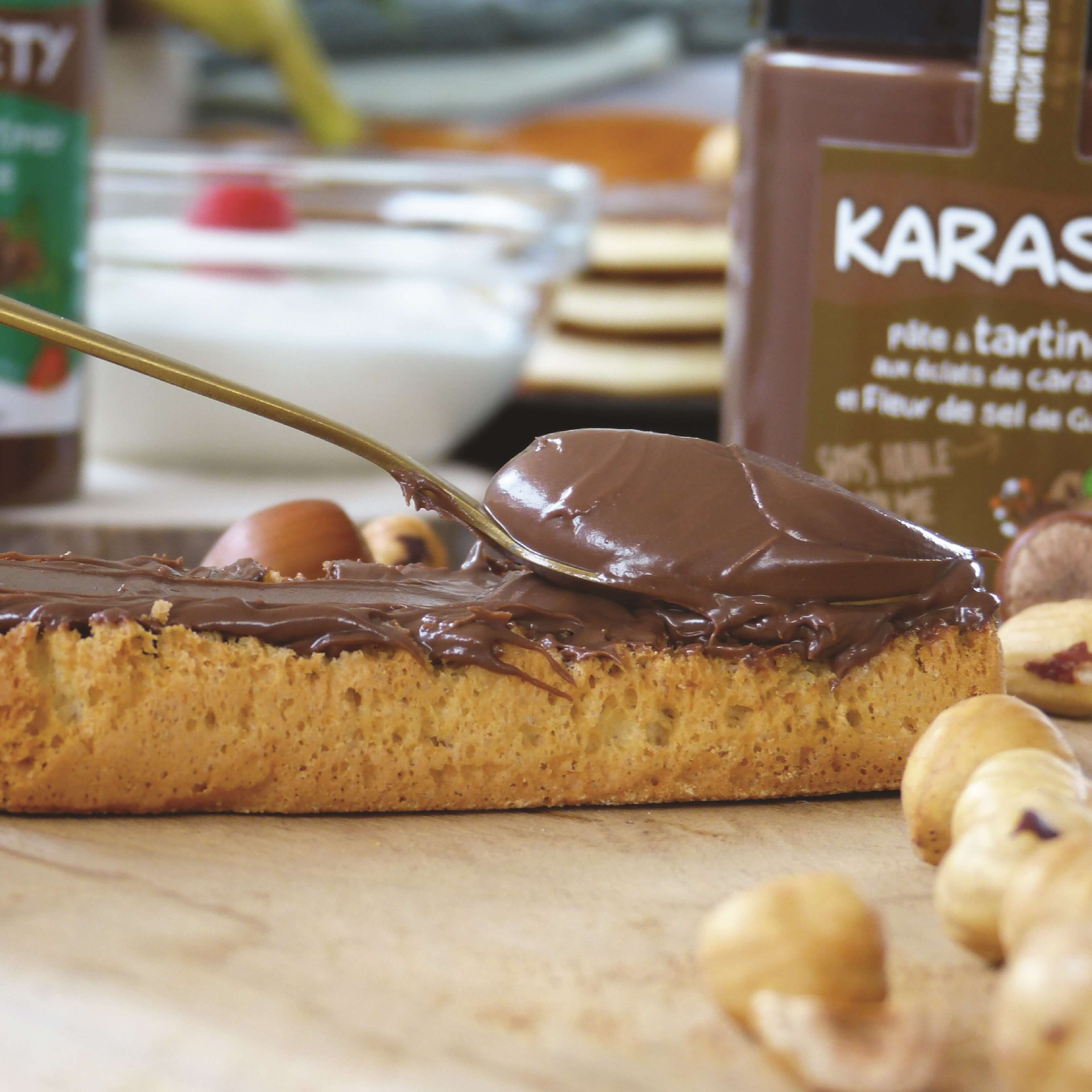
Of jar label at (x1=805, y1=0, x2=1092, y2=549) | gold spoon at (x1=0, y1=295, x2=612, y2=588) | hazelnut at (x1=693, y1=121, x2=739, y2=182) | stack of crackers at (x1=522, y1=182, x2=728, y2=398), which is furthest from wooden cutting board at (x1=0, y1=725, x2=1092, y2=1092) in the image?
hazelnut at (x1=693, y1=121, x2=739, y2=182)

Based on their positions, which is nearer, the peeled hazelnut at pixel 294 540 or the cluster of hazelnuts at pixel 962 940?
the cluster of hazelnuts at pixel 962 940

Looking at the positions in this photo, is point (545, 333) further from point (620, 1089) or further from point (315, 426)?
point (620, 1089)

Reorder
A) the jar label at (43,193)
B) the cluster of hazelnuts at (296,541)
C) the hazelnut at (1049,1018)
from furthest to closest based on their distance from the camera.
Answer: the jar label at (43,193)
the cluster of hazelnuts at (296,541)
the hazelnut at (1049,1018)

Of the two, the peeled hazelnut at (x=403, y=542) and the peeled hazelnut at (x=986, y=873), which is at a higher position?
the peeled hazelnut at (x=403, y=542)

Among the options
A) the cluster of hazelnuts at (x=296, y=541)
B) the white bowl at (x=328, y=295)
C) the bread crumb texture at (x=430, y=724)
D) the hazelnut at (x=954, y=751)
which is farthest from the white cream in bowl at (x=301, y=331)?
the hazelnut at (x=954, y=751)

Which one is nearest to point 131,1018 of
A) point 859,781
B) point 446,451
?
point 859,781

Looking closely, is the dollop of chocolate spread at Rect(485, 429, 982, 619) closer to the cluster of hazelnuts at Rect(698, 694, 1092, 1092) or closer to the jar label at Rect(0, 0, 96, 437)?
the cluster of hazelnuts at Rect(698, 694, 1092, 1092)

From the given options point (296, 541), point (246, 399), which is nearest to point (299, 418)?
point (246, 399)

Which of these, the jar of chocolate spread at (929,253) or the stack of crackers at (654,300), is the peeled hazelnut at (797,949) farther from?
the stack of crackers at (654,300)
